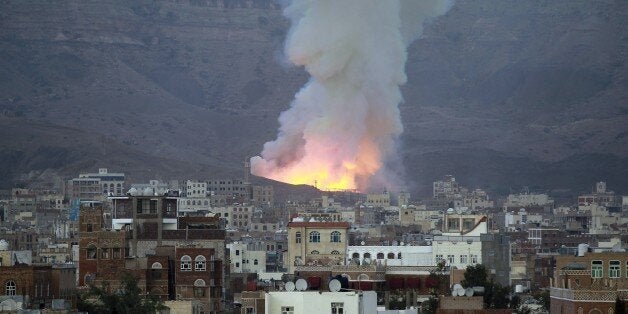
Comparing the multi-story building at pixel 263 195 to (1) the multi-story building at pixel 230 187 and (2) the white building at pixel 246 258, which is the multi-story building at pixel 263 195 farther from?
(2) the white building at pixel 246 258

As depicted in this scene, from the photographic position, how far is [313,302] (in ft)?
137

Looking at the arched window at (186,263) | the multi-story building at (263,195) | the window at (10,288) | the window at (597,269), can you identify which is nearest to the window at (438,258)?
the arched window at (186,263)

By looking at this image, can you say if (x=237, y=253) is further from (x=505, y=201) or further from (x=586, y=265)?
(x=505, y=201)

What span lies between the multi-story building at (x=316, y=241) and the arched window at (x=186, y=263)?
16103 millimetres

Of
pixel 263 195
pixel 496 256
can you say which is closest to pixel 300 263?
pixel 496 256

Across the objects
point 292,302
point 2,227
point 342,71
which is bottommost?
point 292,302

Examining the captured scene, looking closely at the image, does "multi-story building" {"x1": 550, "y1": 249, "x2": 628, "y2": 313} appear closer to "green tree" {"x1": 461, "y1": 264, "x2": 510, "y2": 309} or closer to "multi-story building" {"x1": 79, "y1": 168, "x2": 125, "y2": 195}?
"green tree" {"x1": 461, "y1": 264, "x2": 510, "y2": 309}

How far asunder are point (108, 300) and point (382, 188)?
139 metres

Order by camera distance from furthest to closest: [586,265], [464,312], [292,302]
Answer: [586,265] < [464,312] < [292,302]

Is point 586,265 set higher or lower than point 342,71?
lower

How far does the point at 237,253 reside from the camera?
104m

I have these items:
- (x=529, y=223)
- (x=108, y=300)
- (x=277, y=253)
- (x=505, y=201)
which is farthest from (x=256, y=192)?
(x=108, y=300)

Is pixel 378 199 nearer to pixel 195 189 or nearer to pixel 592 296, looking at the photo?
pixel 195 189

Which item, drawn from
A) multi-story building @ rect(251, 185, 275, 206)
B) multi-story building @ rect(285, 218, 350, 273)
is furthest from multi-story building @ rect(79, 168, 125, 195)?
multi-story building @ rect(285, 218, 350, 273)
